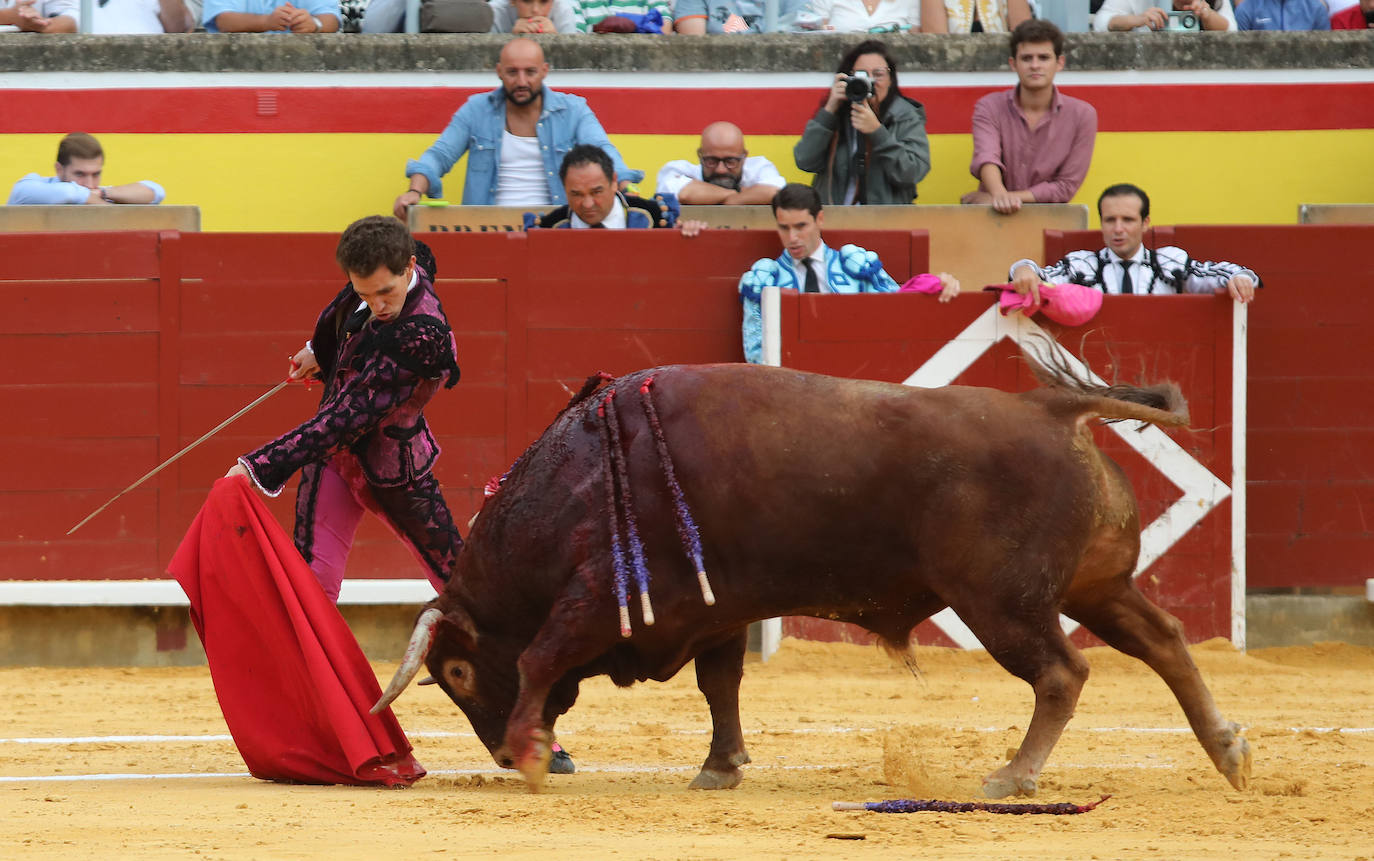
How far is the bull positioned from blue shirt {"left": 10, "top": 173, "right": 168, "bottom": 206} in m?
3.94

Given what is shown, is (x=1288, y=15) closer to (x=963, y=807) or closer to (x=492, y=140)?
(x=492, y=140)

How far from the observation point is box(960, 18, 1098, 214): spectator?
7805mm

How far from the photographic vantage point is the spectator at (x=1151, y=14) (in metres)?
9.05

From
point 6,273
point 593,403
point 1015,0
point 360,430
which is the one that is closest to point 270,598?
point 360,430

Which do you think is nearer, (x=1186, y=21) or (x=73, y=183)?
(x=73, y=183)

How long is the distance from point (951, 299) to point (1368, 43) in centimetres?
334

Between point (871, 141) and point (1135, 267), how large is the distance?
134 centimetres

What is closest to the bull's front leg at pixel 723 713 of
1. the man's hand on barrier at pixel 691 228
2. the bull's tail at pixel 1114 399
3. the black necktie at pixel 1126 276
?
the bull's tail at pixel 1114 399

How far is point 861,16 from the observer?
9.04m

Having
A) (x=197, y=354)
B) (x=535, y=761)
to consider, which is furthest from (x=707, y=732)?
(x=197, y=354)

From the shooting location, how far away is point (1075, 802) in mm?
4016

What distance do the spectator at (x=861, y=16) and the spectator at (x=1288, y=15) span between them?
1791mm

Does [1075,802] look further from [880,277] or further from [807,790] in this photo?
[880,277]

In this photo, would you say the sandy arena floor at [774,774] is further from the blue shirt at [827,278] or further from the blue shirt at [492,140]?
the blue shirt at [492,140]
